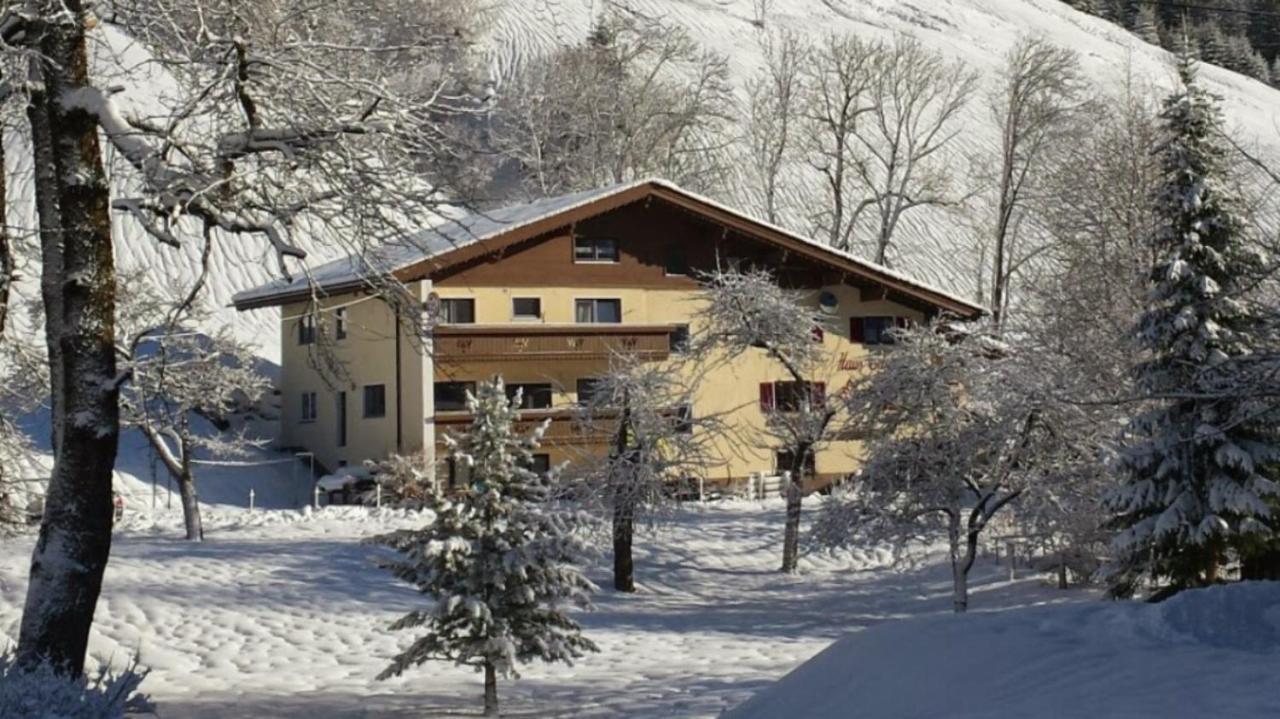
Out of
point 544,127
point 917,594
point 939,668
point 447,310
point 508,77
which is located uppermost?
point 508,77

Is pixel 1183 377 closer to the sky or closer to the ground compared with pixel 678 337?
closer to the ground

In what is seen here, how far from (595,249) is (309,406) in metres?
11.0

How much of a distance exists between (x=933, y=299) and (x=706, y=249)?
7.44 meters

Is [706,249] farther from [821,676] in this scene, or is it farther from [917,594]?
[821,676]

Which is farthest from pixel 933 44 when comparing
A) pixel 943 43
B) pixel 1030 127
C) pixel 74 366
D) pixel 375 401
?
pixel 74 366

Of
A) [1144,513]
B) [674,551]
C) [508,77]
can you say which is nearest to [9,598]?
[674,551]

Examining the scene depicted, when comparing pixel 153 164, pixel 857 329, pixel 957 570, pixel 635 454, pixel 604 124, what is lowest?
pixel 957 570

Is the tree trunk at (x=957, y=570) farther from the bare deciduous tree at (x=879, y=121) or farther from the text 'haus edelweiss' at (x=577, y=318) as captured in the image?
the bare deciduous tree at (x=879, y=121)

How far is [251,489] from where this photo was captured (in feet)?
141

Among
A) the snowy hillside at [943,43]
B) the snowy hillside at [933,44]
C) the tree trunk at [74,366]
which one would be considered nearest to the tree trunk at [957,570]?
the tree trunk at [74,366]

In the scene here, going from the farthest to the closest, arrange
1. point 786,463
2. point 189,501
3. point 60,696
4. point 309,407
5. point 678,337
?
point 309,407 → point 786,463 → point 678,337 → point 189,501 → point 60,696

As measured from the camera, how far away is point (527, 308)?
1658 inches

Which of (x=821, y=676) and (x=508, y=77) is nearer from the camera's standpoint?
(x=821, y=676)

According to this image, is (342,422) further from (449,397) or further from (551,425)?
(551,425)
